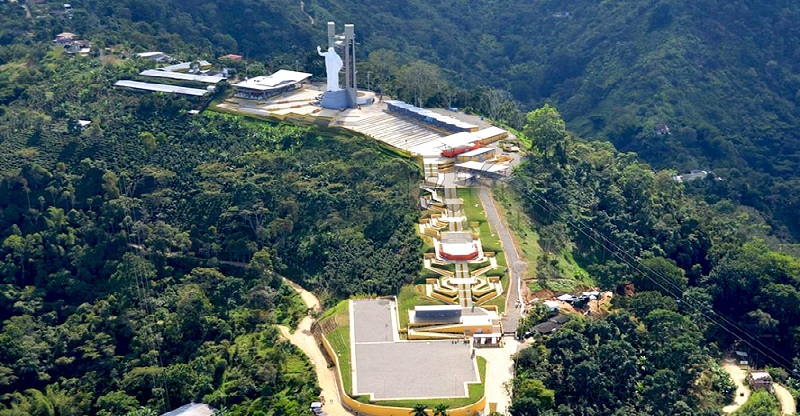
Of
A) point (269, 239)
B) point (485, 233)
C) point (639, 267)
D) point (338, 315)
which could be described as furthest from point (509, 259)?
point (269, 239)

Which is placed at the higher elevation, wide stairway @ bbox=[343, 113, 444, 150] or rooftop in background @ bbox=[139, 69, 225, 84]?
rooftop in background @ bbox=[139, 69, 225, 84]

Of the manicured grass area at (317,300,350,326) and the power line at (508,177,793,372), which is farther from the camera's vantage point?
the power line at (508,177,793,372)

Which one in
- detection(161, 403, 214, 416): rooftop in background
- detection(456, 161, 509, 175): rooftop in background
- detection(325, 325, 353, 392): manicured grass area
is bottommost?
detection(161, 403, 214, 416): rooftop in background

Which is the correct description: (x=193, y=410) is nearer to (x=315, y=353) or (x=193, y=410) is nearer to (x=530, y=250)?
(x=315, y=353)

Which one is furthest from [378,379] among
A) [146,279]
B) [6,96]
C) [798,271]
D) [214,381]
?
[6,96]

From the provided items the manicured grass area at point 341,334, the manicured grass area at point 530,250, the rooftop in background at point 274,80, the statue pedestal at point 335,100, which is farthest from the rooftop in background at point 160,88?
the manicured grass area at point 341,334

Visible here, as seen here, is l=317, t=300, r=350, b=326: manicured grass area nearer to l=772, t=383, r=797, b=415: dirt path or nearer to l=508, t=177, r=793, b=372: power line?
l=508, t=177, r=793, b=372: power line

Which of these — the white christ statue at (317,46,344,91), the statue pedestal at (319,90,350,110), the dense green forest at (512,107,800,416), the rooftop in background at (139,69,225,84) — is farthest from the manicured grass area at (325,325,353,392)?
the rooftop in background at (139,69,225,84)
